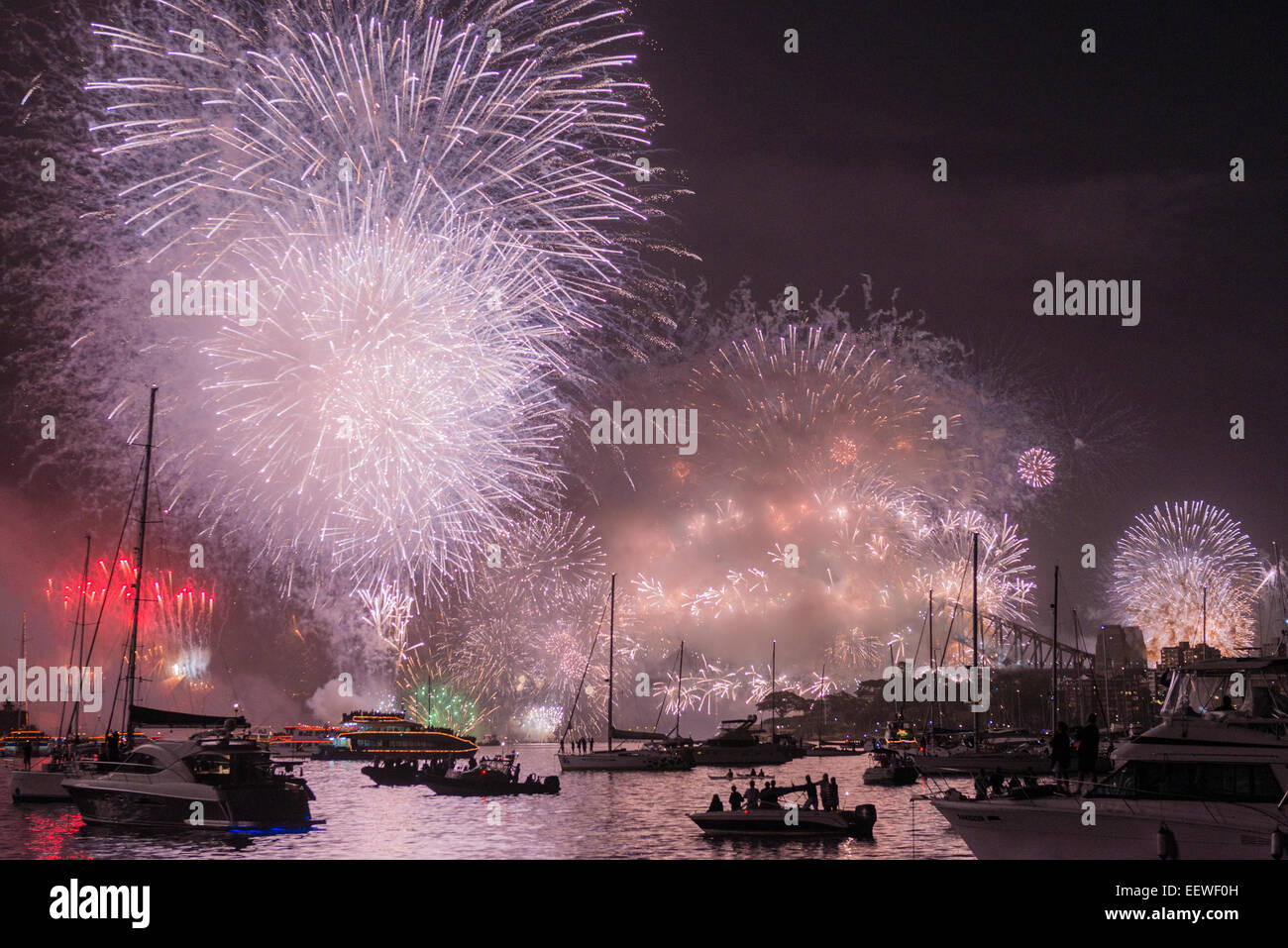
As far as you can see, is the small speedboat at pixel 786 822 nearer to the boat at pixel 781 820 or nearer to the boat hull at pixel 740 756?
the boat at pixel 781 820

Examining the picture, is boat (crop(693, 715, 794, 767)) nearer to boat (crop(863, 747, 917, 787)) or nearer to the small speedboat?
boat (crop(863, 747, 917, 787))

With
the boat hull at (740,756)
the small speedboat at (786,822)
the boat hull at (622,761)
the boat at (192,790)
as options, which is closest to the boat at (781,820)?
the small speedboat at (786,822)

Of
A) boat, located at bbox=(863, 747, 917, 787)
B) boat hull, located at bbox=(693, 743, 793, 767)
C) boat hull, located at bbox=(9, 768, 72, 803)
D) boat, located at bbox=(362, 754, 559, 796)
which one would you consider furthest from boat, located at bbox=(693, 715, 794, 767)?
boat hull, located at bbox=(9, 768, 72, 803)

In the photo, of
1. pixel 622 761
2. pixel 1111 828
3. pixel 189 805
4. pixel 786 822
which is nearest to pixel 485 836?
pixel 189 805

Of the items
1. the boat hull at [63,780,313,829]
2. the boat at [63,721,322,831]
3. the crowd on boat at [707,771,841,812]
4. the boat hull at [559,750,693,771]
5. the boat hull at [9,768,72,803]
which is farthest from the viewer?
the boat hull at [559,750,693,771]
